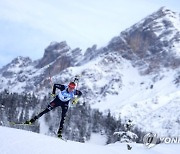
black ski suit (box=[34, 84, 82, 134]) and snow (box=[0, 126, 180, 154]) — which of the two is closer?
snow (box=[0, 126, 180, 154])

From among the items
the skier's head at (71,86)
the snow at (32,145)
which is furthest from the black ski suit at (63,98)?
the snow at (32,145)

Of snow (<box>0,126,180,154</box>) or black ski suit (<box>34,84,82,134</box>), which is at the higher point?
black ski suit (<box>34,84,82,134</box>)

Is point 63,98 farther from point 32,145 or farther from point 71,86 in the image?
point 32,145

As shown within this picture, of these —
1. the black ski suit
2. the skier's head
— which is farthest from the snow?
the skier's head

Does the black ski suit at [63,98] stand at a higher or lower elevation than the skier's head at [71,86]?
lower

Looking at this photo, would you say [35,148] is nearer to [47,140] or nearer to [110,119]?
[47,140]

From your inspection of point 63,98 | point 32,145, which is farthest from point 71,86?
point 32,145

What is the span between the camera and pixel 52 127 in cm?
16188

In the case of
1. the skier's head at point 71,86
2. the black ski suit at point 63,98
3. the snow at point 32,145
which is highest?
the skier's head at point 71,86

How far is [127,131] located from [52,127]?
12809 cm

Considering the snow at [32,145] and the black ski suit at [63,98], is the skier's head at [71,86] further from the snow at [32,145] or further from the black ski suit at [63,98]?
the snow at [32,145]

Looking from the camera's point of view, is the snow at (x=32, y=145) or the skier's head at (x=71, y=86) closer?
the snow at (x=32, y=145)

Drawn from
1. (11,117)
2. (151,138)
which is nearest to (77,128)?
(11,117)

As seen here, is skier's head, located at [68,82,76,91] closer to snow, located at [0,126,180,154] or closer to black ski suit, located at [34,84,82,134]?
black ski suit, located at [34,84,82,134]
